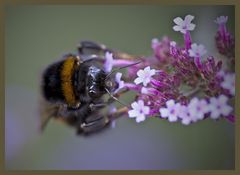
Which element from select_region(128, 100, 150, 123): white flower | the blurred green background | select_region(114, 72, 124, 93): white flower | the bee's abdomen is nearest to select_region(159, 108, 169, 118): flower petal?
select_region(128, 100, 150, 123): white flower

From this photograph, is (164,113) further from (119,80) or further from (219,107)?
(119,80)

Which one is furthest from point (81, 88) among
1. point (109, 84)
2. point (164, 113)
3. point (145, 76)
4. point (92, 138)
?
point (92, 138)

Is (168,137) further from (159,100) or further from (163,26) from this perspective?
(159,100)

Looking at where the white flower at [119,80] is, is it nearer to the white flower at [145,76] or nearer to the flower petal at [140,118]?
the white flower at [145,76]

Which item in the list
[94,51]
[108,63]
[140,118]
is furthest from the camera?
[94,51]

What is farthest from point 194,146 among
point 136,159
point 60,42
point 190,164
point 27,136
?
point 60,42

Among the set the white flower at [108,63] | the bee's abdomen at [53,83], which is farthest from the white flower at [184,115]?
the bee's abdomen at [53,83]
